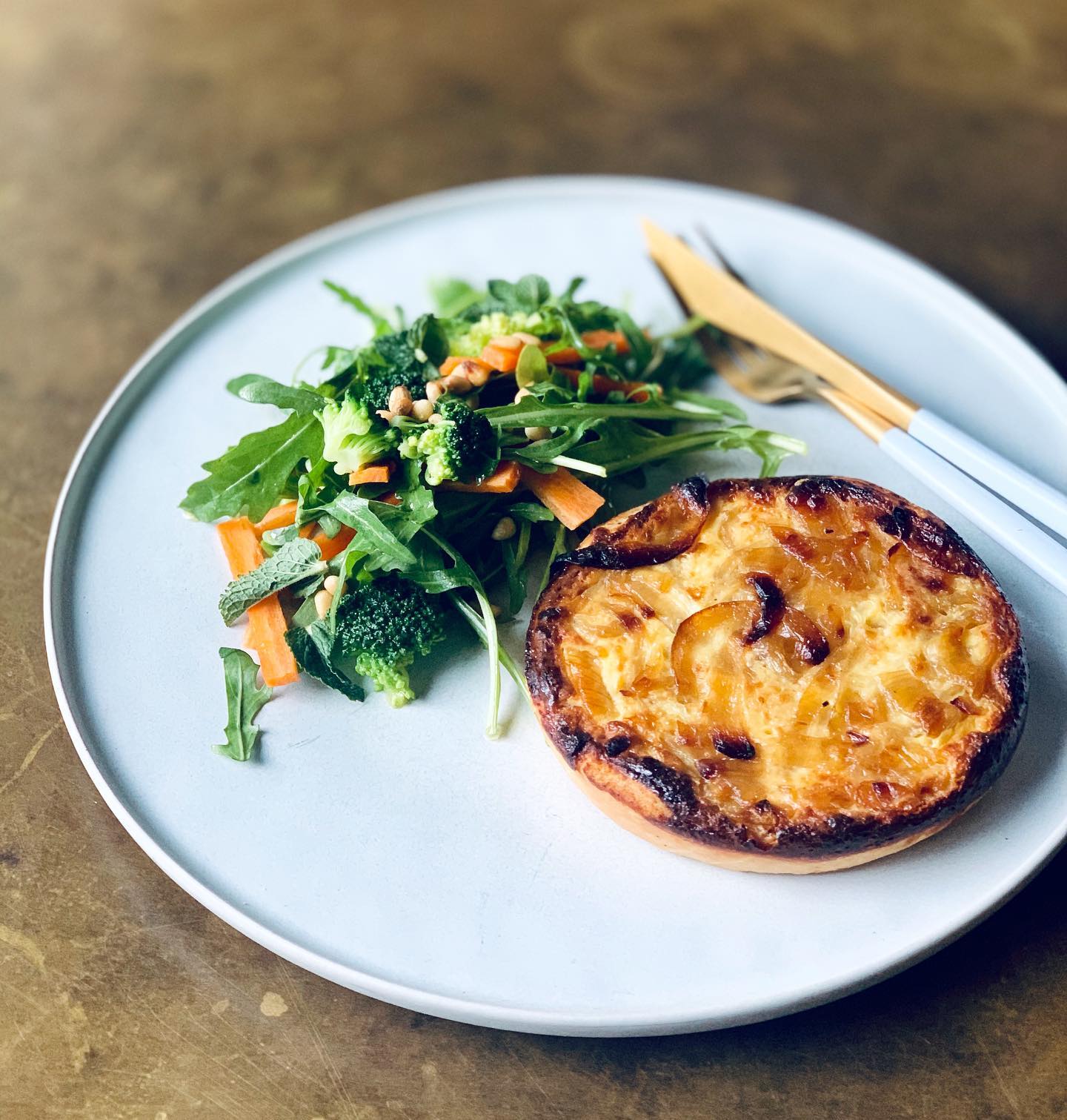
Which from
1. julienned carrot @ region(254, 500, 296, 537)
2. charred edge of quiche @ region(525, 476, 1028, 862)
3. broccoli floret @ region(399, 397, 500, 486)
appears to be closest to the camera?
charred edge of quiche @ region(525, 476, 1028, 862)

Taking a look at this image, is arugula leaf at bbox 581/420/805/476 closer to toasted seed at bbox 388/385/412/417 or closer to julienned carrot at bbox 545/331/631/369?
julienned carrot at bbox 545/331/631/369

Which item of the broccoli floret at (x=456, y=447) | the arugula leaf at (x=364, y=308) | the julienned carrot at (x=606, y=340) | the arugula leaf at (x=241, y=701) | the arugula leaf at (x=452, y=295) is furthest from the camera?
the arugula leaf at (x=452, y=295)

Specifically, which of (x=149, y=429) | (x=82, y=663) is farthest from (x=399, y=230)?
(x=82, y=663)

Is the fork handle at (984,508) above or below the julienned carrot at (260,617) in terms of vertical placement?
above

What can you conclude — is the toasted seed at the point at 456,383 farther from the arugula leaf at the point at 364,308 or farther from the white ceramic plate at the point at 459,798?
the white ceramic plate at the point at 459,798

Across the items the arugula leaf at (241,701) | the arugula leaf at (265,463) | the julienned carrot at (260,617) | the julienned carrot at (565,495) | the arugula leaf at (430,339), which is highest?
the arugula leaf at (430,339)

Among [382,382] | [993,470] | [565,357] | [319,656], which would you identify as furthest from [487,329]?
[993,470]

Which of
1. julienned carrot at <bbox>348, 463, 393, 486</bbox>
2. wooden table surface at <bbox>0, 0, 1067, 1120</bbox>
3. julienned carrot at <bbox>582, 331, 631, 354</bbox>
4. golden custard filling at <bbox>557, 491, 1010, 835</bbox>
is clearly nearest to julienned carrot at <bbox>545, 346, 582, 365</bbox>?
julienned carrot at <bbox>582, 331, 631, 354</bbox>

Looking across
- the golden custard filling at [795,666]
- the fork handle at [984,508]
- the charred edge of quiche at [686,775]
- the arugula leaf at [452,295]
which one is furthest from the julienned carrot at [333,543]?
the fork handle at [984,508]
